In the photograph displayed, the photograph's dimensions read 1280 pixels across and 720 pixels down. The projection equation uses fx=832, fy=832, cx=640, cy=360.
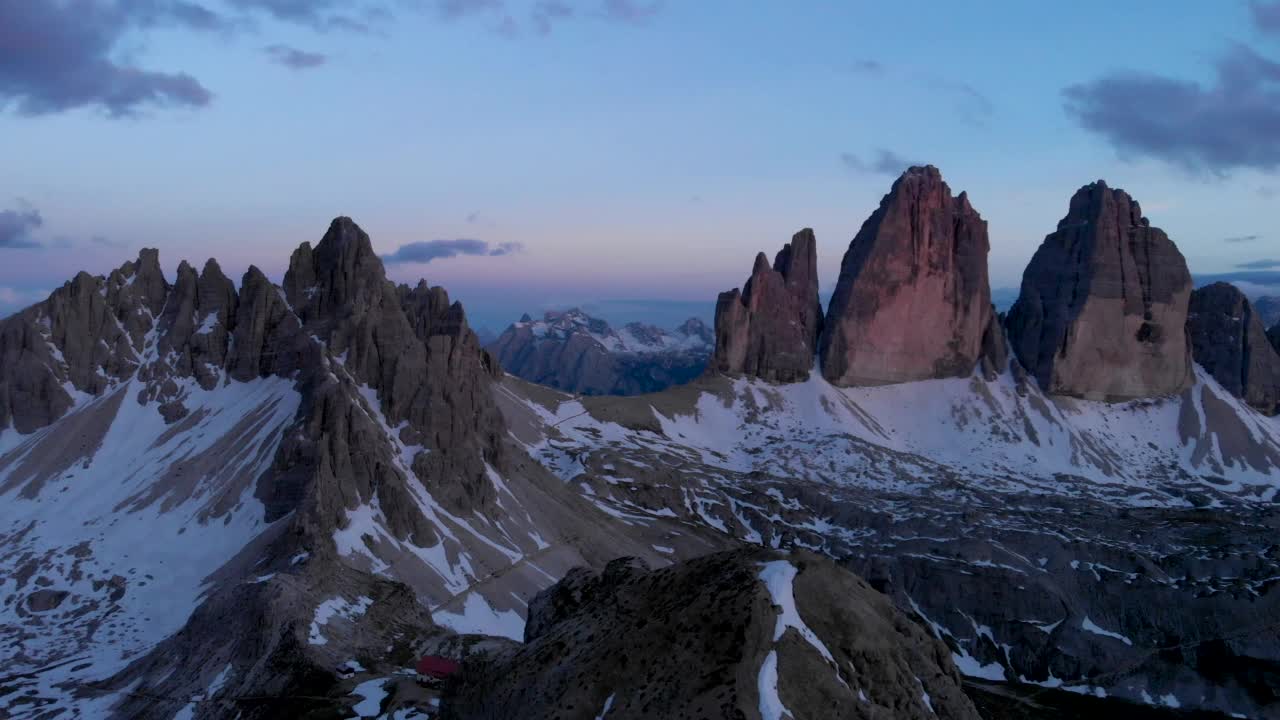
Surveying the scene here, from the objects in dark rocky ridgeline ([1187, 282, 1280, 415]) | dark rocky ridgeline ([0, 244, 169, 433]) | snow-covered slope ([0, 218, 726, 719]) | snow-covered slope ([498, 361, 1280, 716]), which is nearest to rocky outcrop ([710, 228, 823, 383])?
snow-covered slope ([498, 361, 1280, 716])

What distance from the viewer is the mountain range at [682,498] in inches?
838

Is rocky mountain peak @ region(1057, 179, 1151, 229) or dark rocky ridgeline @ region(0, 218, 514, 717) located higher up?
rocky mountain peak @ region(1057, 179, 1151, 229)

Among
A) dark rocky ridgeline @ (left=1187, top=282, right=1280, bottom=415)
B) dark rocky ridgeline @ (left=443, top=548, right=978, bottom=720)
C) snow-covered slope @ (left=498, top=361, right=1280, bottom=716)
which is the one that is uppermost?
dark rocky ridgeline @ (left=443, top=548, right=978, bottom=720)

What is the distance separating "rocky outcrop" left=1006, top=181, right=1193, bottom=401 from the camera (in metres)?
172

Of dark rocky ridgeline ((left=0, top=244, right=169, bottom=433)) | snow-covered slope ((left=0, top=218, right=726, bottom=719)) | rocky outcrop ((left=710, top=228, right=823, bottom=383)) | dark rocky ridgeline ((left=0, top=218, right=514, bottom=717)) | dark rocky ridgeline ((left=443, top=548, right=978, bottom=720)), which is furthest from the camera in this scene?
rocky outcrop ((left=710, top=228, right=823, bottom=383))

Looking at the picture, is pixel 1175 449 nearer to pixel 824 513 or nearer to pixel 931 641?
pixel 824 513

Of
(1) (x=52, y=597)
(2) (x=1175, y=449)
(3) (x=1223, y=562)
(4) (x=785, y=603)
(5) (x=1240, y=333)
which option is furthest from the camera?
(5) (x=1240, y=333)

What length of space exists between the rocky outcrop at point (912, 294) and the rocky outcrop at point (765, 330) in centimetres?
621

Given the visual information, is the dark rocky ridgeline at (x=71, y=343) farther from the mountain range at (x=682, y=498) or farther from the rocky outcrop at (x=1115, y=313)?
the rocky outcrop at (x=1115, y=313)

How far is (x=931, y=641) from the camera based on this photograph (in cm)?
2055

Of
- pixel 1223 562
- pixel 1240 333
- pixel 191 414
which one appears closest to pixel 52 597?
pixel 191 414

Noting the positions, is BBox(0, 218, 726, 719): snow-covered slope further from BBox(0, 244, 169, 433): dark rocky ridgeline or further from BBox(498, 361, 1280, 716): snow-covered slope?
BBox(498, 361, 1280, 716): snow-covered slope

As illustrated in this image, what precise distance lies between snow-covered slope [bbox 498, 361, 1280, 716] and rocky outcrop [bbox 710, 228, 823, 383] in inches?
154

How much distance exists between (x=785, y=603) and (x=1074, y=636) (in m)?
82.0
